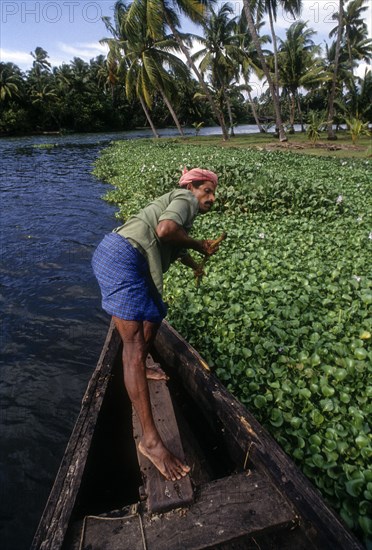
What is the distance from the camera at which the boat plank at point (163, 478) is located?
2.01 meters

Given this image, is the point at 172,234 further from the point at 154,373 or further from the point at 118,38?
the point at 118,38

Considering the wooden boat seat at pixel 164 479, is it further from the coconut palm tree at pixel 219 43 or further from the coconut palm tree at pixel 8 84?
the coconut palm tree at pixel 8 84

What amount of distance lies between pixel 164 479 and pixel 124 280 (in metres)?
1.30

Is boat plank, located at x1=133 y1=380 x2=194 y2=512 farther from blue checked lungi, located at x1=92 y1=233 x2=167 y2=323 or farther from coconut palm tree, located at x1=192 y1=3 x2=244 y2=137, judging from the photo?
coconut palm tree, located at x1=192 y1=3 x2=244 y2=137

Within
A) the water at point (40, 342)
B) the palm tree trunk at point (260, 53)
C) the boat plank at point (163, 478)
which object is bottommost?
the water at point (40, 342)

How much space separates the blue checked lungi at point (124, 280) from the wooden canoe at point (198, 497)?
33.7 inches

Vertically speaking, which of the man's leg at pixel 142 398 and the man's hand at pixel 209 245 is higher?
the man's hand at pixel 209 245

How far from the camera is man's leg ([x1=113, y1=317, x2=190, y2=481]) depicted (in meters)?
2.26

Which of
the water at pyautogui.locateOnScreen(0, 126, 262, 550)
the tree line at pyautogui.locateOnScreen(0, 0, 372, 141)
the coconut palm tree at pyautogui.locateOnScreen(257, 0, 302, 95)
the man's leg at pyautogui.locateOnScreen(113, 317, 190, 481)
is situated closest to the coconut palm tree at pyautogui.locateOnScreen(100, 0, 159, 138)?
the tree line at pyautogui.locateOnScreen(0, 0, 372, 141)

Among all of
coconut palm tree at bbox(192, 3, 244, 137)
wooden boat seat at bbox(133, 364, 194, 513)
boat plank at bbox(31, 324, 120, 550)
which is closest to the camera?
boat plank at bbox(31, 324, 120, 550)

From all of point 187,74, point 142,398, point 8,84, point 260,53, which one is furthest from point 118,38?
point 142,398

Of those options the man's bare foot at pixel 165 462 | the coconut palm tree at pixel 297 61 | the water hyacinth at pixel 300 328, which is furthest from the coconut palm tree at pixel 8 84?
the man's bare foot at pixel 165 462

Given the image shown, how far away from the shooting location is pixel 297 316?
4.18 m

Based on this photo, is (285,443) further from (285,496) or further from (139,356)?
(139,356)
